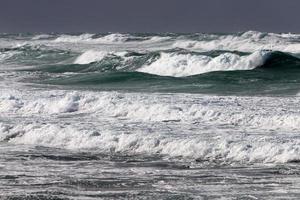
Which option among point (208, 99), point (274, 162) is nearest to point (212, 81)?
point (208, 99)

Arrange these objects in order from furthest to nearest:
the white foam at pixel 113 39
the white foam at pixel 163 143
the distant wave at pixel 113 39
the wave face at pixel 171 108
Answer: the white foam at pixel 113 39
the distant wave at pixel 113 39
the wave face at pixel 171 108
the white foam at pixel 163 143

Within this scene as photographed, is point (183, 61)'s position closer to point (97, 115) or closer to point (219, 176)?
point (97, 115)

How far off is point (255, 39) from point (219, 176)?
67810 mm

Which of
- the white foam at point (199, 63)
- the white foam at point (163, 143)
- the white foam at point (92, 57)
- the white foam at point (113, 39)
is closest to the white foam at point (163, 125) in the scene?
the white foam at point (163, 143)

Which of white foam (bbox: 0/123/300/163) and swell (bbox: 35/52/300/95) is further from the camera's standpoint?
swell (bbox: 35/52/300/95)

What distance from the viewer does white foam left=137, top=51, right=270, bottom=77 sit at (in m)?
43.9

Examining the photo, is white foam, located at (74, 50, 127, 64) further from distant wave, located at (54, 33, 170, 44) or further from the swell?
distant wave, located at (54, 33, 170, 44)

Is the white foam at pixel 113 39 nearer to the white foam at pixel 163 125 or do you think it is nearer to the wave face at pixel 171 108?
the wave face at pixel 171 108

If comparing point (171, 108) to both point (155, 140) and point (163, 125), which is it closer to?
point (163, 125)

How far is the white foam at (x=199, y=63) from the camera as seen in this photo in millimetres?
43875

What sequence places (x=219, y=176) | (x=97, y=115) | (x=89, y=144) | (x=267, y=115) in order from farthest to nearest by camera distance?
(x=97, y=115), (x=267, y=115), (x=89, y=144), (x=219, y=176)

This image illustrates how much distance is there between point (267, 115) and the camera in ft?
70.5

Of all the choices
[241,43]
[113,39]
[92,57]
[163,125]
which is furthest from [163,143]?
[113,39]

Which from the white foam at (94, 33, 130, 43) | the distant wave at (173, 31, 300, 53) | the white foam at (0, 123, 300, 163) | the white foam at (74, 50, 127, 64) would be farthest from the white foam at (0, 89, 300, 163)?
the white foam at (94, 33, 130, 43)
